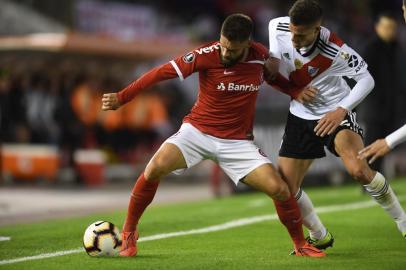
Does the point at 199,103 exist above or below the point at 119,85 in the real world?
above

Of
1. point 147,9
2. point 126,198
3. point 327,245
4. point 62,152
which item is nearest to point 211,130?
point 327,245

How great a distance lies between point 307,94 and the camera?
7895 millimetres

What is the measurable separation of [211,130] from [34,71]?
11.9 meters

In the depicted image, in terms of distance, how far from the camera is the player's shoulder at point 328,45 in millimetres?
7826

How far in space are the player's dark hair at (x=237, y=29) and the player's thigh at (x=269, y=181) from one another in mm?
1108

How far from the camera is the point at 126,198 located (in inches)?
598

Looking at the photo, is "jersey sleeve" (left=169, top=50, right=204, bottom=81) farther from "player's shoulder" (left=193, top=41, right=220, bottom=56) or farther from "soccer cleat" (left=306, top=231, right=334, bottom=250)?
"soccer cleat" (left=306, top=231, right=334, bottom=250)

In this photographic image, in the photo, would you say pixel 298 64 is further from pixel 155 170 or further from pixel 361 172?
pixel 155 170

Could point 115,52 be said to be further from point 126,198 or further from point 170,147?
point 170,147

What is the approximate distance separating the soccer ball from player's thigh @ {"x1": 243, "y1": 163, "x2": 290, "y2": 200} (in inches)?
49.7

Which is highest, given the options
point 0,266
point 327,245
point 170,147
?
point 170,147

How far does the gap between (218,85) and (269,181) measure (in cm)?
93

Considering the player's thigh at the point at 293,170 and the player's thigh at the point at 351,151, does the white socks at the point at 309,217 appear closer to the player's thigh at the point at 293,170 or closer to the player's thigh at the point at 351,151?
the player's thigh at the point at 293,170

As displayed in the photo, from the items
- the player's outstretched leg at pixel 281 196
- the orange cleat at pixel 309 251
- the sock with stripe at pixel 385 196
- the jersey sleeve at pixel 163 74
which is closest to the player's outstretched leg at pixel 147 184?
the jersey sleeve at pixel 163 74
